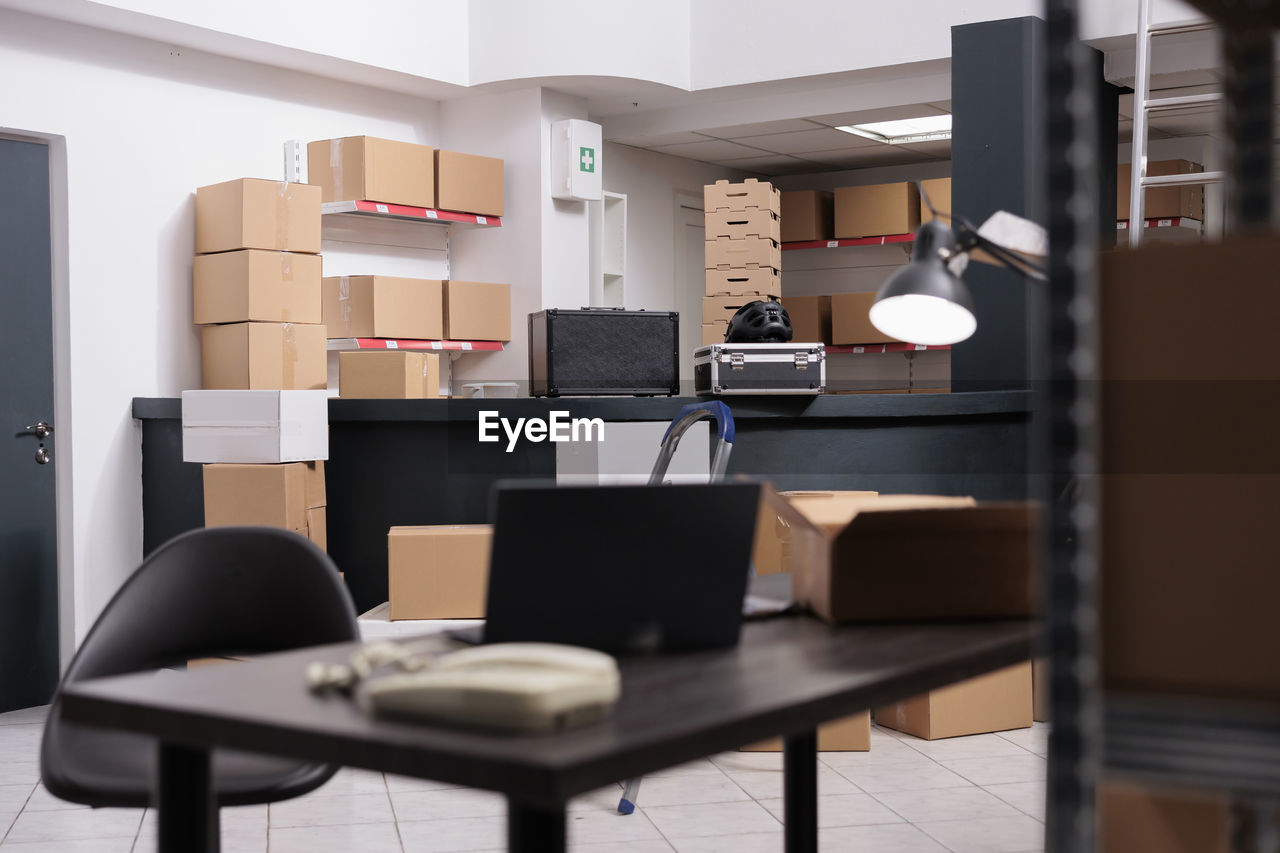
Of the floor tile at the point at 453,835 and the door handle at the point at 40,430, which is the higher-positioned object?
the door handle at the point at 40,430

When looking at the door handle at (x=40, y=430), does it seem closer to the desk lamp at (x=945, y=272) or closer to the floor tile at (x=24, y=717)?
the floor tile at (x=24, y=717)

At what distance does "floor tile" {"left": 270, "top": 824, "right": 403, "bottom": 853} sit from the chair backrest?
3.41 feet

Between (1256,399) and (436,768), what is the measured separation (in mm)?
616

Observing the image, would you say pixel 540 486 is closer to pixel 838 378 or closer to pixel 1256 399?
pixel 1256 399

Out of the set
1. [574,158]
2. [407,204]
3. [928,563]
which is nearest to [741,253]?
[574,158]

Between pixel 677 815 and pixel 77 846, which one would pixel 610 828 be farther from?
pixel 77 846

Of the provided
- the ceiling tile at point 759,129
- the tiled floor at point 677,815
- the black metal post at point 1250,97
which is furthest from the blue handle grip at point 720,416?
the ceiling tile at point 759,129

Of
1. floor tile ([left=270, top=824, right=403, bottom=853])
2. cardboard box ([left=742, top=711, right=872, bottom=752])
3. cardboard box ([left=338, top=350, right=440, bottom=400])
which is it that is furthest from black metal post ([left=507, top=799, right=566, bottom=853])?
cardboard box ([left=338, top=350, right=440, bottom=400])

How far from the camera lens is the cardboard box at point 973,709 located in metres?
3.87

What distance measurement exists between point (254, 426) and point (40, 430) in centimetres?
91

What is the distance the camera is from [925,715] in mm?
3875

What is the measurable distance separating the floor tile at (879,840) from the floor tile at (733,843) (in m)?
0.11

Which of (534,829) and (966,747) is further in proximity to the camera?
(966,747)

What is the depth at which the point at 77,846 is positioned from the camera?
300 centimetres
